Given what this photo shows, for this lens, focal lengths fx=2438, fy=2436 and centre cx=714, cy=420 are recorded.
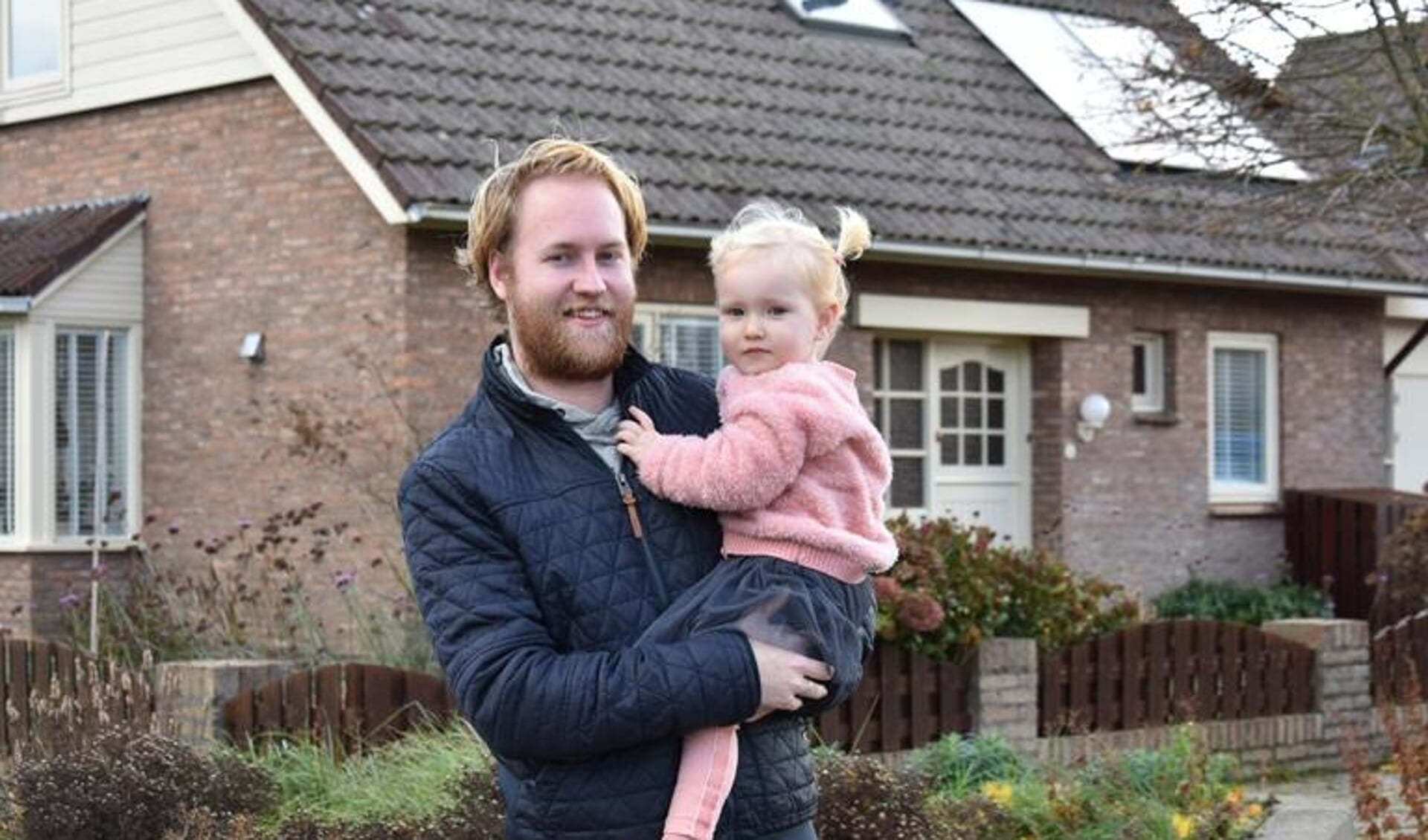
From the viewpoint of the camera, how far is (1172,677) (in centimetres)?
1248

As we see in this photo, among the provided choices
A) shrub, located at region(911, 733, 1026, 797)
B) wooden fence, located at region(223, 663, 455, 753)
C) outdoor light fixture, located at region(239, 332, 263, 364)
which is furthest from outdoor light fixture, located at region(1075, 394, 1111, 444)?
wooden fence, located at region(223, 663, 455, 753)

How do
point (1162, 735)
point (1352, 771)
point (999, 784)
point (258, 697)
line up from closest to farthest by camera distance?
point (1352, 771)
point (999, 784)
point (258, 697)
point (1162, 735)

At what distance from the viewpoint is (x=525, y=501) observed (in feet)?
12.5

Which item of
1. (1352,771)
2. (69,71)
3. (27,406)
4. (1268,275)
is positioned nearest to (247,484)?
(27,406)

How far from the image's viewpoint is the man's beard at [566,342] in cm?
386

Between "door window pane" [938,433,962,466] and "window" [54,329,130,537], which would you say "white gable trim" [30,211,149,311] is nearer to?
"window" [54,329,130,537]

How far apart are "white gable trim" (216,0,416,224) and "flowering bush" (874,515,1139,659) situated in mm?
3810

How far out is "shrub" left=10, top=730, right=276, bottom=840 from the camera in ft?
25.4

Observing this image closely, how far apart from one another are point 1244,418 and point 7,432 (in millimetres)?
10109

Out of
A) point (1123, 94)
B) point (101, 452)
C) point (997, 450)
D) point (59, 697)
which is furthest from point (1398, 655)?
point (101, 452)

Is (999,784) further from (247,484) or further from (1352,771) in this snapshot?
(247,484)

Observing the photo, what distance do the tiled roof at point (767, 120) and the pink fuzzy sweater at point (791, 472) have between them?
10012 mm

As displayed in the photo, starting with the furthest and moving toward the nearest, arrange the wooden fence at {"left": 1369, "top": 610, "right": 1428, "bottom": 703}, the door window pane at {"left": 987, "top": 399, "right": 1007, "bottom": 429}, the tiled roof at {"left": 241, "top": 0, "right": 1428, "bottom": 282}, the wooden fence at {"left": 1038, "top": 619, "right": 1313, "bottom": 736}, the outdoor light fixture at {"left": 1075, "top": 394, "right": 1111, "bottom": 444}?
the door window pane at {"left": 987, "top": 399, "right": 1007, "bottom": 429}, the outdoor light fixture at {"left": 1075, "top": 394, "right": 1111, "bottom": 444}, the tiled roof at {"left": 241, "top": 0, "right": 1428, "bottom": 282}, the wooden fence at {"left": 1369, "top": 610, "right": 1428, "bottom": 703}, the wooden fence at {"left": 1038, "top": 619, "right": 1313, "bottom": 736}

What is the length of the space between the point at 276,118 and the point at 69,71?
2.64m
